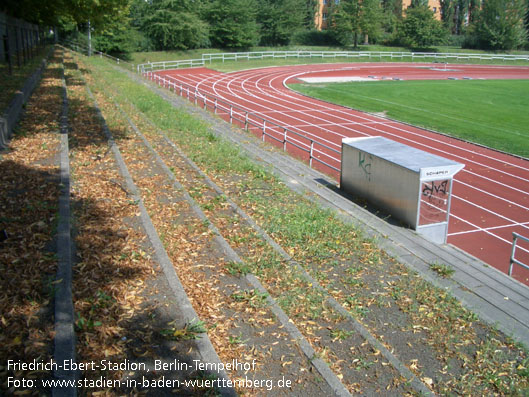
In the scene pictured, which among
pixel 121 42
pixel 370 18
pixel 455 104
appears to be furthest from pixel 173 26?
pixel 455 104

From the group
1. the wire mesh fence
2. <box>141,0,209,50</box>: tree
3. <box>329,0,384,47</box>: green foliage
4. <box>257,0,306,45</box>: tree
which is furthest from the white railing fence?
the wire mesh fence

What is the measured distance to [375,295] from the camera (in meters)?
7.59

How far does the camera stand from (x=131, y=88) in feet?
93.6

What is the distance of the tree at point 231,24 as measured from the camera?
236 feet

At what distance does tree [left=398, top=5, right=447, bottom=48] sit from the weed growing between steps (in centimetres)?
7791

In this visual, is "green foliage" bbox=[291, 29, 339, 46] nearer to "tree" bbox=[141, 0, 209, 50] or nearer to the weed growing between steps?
"tree" bbox=[141, 0, 209, 50]

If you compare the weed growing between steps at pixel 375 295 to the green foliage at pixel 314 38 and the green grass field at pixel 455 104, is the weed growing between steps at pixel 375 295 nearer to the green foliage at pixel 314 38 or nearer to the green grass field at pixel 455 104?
the green grass field at pixel 455 104

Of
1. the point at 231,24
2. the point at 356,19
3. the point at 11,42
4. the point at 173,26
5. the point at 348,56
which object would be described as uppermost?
Answer: the point at 356,19

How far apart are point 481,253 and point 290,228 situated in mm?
5302

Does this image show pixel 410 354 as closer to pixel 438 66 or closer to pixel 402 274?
pixel 402 274

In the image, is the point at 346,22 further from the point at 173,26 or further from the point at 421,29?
the point at 173,26

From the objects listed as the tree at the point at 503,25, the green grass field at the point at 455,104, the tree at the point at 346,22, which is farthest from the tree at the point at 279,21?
the green grass field at the point at 455,104

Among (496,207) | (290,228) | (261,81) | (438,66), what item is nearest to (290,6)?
(438,66)

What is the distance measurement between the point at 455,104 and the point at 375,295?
31.8 meters
